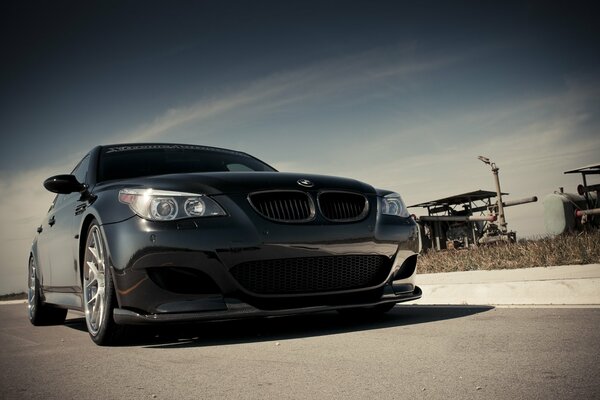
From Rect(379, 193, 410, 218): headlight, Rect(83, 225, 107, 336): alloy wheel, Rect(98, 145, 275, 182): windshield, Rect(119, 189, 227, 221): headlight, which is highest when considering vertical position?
Rect(98, 145, 275, 182): windshield

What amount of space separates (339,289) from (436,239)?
51.3 ft

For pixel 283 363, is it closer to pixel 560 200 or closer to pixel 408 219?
pixel 408 219

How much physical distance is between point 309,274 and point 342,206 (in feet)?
2.03

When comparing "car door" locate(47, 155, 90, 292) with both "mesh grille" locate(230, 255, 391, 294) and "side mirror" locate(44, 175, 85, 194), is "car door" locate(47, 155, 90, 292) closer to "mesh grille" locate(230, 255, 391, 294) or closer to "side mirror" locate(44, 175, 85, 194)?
"side mirror" locate(44, 175, 85, 194)

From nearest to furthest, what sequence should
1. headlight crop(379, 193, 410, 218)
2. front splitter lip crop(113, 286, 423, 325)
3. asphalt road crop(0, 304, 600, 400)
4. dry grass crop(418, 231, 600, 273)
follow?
asphalt road crop(0, 304, 600, 400) < front splitter lip crop(113, 286, 423, 325) < headlight crop(379, 193, 410, 218) < dry grass crop(418, 231, 600, 273)

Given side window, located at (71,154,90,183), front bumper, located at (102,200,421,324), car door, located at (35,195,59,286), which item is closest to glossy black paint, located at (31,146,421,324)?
front bumper, located at (102,200,421,324)

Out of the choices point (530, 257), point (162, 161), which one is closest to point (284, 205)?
point (162, 161)

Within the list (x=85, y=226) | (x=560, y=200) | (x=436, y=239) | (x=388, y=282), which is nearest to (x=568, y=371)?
(x=388, y=282)

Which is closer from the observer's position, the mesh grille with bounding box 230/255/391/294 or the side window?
the mesh grille with bounding box 230/255/391/294

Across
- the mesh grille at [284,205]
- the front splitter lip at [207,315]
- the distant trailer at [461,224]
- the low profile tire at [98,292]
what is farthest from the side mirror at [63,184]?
the distant trailer at [461,224]

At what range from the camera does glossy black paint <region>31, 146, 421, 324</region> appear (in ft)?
11.8

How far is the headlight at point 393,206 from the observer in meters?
4.50

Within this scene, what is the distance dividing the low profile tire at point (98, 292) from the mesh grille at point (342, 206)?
150 cm

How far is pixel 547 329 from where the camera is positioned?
354cm
